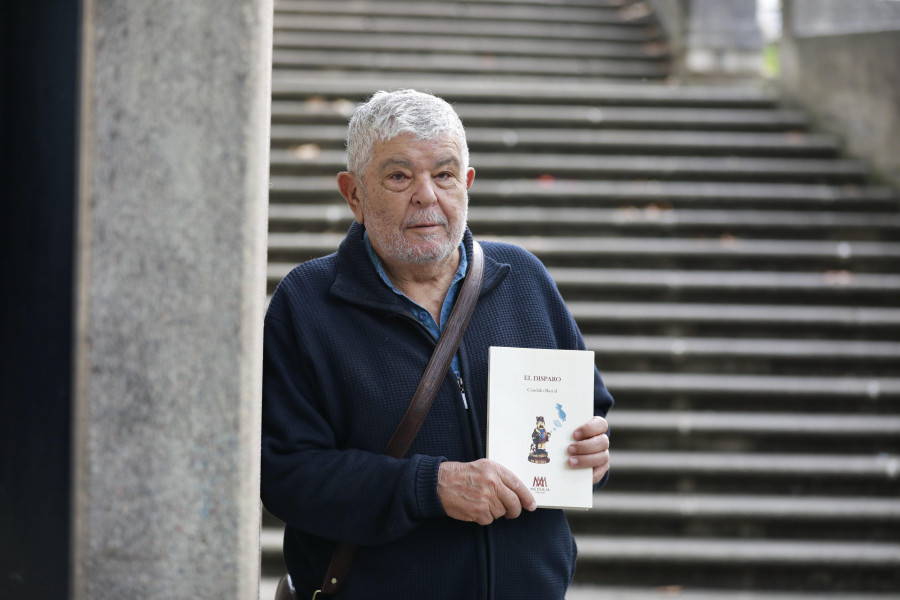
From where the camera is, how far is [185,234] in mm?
1503

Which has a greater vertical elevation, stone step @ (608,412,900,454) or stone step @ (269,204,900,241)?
stone step @ (269,204,900,241)

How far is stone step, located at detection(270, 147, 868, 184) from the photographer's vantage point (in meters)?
6.39

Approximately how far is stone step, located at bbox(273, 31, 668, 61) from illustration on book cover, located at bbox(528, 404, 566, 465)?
7019 millimetres

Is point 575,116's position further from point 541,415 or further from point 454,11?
point 541,415

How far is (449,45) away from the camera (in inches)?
334

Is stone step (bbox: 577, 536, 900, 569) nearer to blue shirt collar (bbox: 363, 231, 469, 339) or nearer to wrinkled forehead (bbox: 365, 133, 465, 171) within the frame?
blue shirt collar (bbox: 363, 231, 469, 339)

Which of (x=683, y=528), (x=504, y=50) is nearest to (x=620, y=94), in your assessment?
(x=504, y=50)

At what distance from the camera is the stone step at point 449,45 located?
8.38 m

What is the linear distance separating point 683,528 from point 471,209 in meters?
2.58

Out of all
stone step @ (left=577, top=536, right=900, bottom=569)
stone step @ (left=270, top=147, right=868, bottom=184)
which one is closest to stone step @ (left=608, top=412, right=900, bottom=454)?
stone step @ (left=577, top=536, right=900, bottom=569)

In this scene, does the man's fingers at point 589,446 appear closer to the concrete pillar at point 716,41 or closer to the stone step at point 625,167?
the stone step at point 625,167

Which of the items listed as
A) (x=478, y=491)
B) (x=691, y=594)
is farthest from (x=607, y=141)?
(x=478, y=491)

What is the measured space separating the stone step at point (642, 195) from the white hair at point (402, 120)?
4148mm

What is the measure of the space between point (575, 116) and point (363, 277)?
5.32 meters
